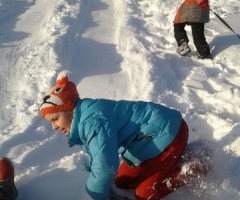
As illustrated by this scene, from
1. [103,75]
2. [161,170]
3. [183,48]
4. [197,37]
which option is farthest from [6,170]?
[197,37]

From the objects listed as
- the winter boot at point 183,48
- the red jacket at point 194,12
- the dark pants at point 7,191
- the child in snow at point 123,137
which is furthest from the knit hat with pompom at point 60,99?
the red jacket at point 194,12

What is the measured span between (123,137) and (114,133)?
7.1 inches

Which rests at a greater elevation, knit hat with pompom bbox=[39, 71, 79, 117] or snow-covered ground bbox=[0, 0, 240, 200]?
knit hat with pompom bbox=[39, 71, 79, 117]

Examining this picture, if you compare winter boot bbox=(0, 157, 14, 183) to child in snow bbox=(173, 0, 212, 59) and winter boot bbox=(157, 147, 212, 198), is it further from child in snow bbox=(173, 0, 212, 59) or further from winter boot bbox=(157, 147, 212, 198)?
child in snow bbox=(173, 0, 212, 59)

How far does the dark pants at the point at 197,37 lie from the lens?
4.72 metres

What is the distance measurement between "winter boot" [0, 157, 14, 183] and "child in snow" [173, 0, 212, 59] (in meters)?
2.54

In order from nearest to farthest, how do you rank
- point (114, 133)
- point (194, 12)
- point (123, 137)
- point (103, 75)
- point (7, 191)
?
point (114, 133), point (123, 137), point (7, 191), point (103, 75), point (194, 12)

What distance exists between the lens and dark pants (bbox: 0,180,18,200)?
2.74 m

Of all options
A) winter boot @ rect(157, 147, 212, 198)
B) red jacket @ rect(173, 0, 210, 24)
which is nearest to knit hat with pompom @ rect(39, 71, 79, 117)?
winter boot @ rect(157, 147, 212, 198)

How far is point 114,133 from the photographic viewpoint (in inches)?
99.0

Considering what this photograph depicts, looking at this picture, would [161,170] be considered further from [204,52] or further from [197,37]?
[197,37]

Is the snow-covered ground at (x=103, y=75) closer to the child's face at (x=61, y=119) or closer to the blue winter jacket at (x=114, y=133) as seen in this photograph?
the blue winter jacket at (x=114, y=133)

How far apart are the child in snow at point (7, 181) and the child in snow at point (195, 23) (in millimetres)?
2554

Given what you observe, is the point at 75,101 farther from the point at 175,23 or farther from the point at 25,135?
the point at 175,23
